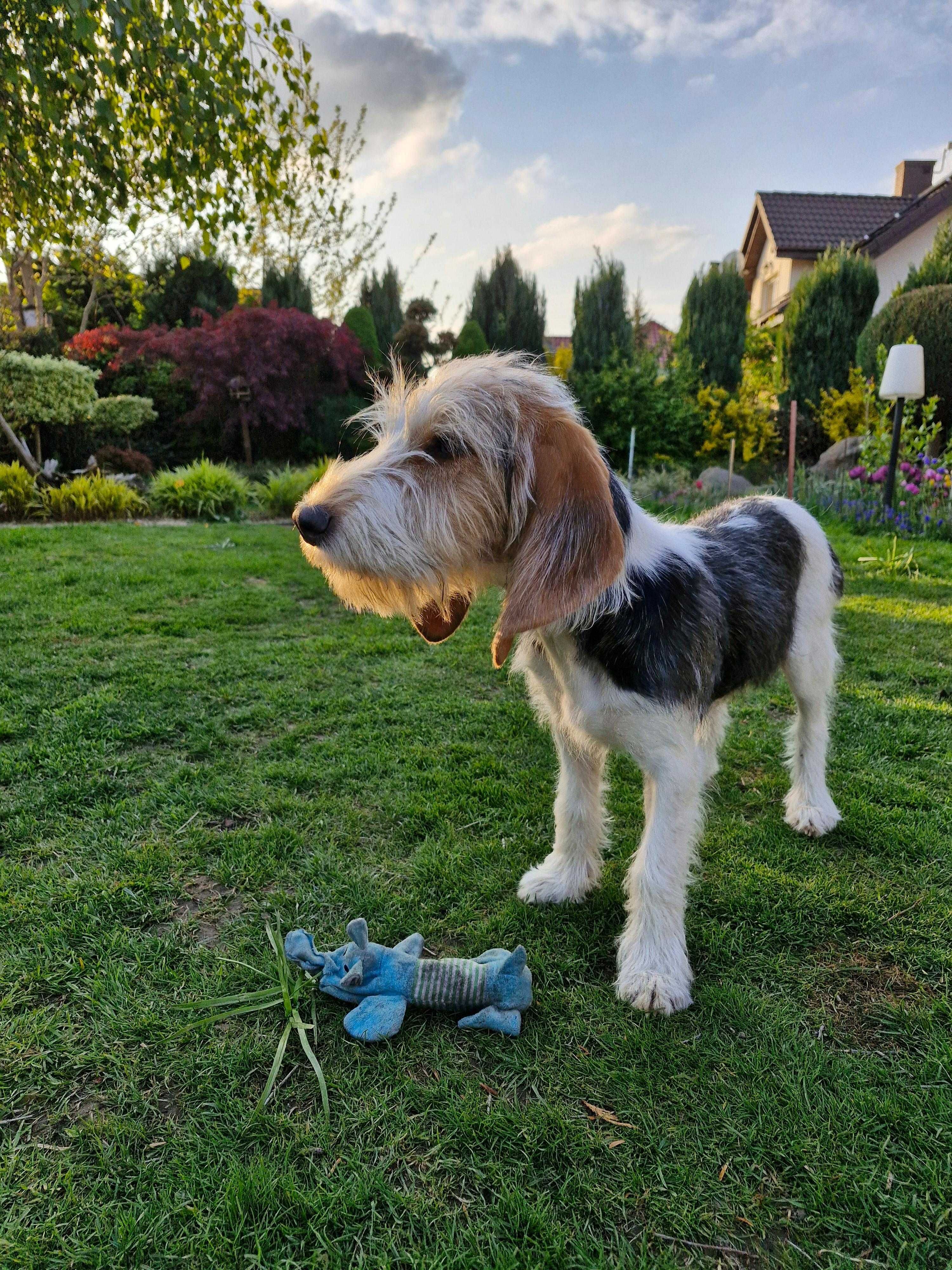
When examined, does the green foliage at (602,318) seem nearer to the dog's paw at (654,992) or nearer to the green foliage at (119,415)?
the green foliage at (119,415)

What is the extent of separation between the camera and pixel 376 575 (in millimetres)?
2219

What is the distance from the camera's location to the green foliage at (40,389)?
1345 centimetres

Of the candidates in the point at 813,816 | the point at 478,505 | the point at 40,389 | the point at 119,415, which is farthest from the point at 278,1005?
the point at 119,415

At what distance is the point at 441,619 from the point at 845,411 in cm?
1650

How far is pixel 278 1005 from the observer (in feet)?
7.54

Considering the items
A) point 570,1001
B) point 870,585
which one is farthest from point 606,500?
point 870,585

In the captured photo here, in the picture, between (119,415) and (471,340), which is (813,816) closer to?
(119,415)

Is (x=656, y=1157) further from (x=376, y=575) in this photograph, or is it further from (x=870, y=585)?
(x=870, y=585)

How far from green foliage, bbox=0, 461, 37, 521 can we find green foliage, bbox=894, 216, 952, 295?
16.3 m

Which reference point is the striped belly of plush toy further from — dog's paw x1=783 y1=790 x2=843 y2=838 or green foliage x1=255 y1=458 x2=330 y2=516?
green foliage x1=255 y1=458 x2=330 y2=516

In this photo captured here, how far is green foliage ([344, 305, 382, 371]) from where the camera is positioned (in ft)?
62.6

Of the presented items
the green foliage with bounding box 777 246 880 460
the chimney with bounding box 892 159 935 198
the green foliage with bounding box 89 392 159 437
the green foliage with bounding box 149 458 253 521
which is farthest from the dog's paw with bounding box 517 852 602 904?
the chimney with bounding box 892 159 935 198

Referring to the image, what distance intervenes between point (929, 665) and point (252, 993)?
5.27 m

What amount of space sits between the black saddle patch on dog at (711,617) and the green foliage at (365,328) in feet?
57.9
